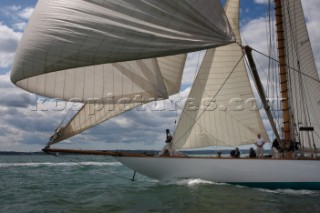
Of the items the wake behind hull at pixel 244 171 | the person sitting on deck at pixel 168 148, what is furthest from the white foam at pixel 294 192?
the person sitting on deck at pixel 168 148

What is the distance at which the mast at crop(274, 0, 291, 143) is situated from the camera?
1991cm

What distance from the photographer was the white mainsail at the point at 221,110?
19734 mm

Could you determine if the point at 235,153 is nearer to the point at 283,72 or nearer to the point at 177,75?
the point at 177,75

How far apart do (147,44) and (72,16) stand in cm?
233

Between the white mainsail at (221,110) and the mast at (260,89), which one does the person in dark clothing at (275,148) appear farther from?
the white mainsail at (221,110)

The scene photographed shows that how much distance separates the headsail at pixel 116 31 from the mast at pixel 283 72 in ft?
29.1

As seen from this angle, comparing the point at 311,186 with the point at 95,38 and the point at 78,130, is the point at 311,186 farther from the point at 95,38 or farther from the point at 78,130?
the point at 95,38

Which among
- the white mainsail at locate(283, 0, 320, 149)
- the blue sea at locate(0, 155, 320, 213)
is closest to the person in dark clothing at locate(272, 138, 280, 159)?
the blue sea at locate(0, 155, 320, 213)

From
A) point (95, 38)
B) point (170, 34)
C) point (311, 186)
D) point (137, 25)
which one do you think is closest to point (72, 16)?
point (95, 38)

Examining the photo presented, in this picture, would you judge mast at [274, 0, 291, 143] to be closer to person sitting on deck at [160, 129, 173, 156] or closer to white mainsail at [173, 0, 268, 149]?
white mainsail at [173, 0, 268, 149]

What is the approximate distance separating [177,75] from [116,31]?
8.14 meters

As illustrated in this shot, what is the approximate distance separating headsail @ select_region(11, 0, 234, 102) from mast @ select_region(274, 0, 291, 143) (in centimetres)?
888

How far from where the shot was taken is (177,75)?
19.3 meters

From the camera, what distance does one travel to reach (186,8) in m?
11.3
